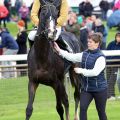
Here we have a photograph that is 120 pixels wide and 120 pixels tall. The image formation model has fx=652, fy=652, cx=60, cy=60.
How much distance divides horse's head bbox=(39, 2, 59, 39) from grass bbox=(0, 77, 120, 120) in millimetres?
3007

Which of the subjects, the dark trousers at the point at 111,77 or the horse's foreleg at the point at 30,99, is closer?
the horse's foreleg at the point at 30,99

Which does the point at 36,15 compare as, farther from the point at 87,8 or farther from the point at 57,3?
the point at 87,8

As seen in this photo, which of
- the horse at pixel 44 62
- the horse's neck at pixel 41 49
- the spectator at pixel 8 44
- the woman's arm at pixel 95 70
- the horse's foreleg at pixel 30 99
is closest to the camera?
the woman's arm at pixel 95 70

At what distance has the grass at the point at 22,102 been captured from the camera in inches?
565

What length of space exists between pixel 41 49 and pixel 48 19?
2.52ft

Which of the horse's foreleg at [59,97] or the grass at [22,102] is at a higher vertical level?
the horse's foreleg at [59,97]

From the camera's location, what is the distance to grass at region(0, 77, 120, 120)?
14.4 m

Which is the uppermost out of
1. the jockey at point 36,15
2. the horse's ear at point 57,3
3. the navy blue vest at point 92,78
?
the horse's ear at point 57,3

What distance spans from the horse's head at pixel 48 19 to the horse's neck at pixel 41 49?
302mm

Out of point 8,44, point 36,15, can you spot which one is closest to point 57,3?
point 36,15

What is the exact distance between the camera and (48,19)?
11.5 m

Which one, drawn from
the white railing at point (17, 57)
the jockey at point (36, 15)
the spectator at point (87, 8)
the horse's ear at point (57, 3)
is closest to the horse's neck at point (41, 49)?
the jockey at point (36, 15)

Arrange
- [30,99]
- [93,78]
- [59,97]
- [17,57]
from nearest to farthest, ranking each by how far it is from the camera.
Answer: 1. [93,78]
2. [30,99]
3. [59,97]
4. [17,57]

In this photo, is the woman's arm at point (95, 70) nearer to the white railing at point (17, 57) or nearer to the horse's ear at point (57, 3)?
the horse's ear at point (57, 3)
